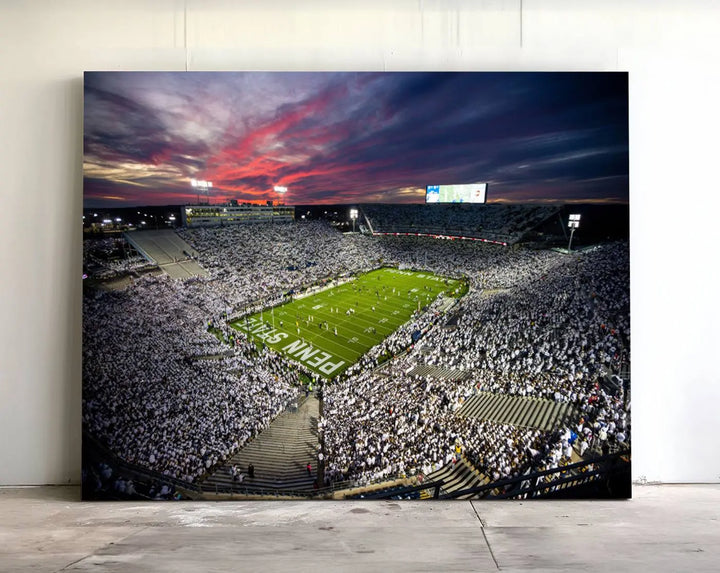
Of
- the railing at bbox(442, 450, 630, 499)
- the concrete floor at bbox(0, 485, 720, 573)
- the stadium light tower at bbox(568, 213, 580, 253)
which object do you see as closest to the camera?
the concrete floor at bbox(0, 485, 720, 573)

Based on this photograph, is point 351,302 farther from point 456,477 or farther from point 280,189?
point 456,477

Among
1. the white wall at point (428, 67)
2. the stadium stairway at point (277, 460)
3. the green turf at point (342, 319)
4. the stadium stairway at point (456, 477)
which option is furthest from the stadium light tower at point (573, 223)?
the stadium stairway at point (277, 460)

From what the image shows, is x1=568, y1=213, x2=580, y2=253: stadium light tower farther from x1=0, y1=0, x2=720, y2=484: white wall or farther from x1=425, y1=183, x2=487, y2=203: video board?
x1=425, y1=183, x2=487, y2=203: video board

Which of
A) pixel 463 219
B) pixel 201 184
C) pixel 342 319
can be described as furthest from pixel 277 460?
pixel 463 219

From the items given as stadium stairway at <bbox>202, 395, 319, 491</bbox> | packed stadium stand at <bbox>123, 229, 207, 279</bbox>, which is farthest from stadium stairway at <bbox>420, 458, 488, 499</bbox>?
packed stadium stand at <bbox>123, 229, 207, 279</bbox>

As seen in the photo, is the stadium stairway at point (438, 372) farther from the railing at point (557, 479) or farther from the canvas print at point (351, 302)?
the railing at point (557, 479)

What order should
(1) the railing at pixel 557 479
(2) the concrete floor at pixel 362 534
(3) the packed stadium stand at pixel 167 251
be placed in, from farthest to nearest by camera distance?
1. (3) the packed stadium stand at pixel 167 251
2. (1) the railing at pixel 557 479
3. (2) the concrete floor at pixel 362 534
